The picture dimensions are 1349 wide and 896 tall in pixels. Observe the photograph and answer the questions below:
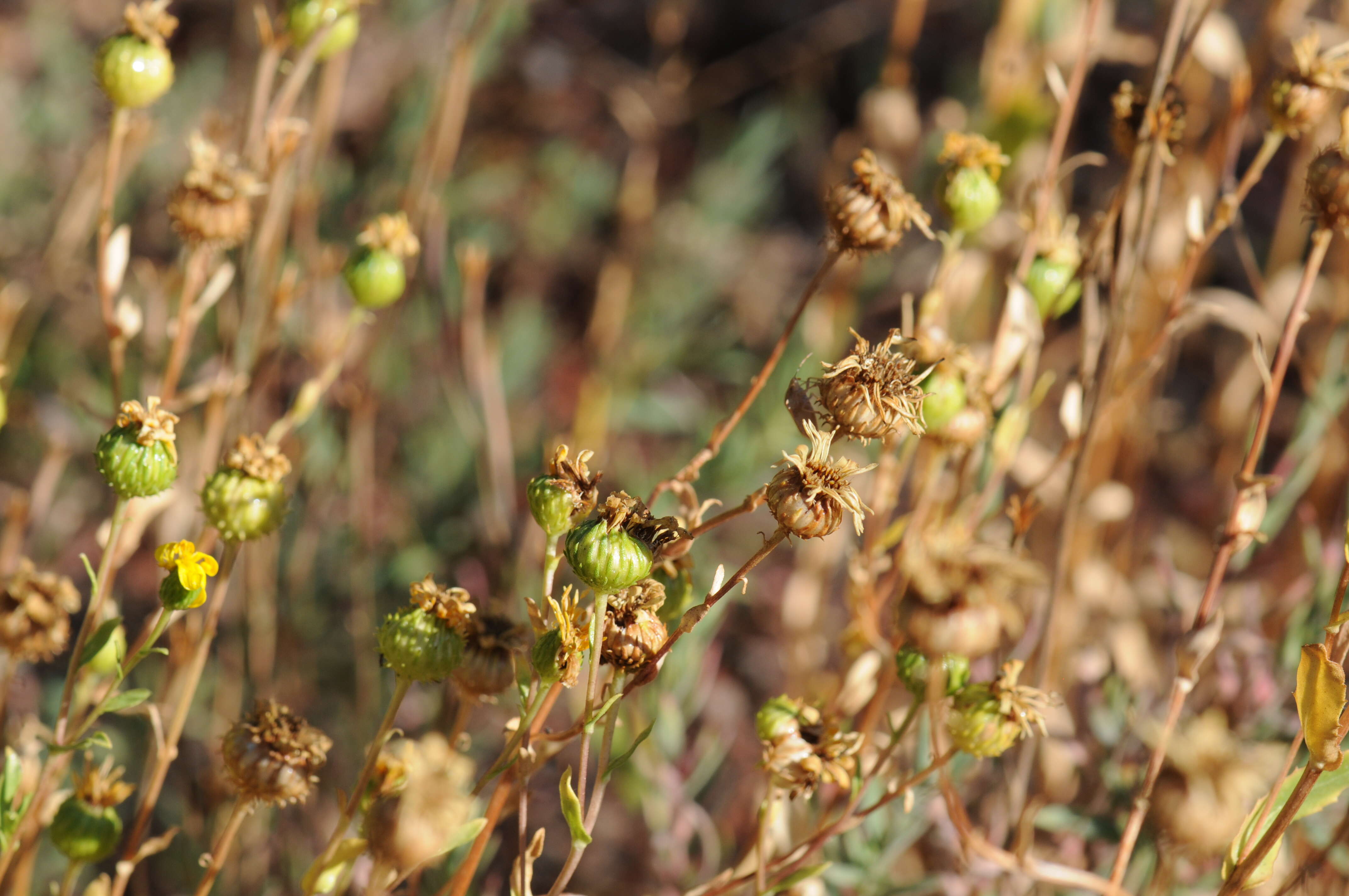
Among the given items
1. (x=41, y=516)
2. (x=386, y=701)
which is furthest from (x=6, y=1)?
(x=386, y=701)

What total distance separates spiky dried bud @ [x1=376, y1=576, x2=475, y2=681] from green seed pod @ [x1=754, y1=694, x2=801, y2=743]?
0.24 metres

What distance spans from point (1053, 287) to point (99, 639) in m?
0.89

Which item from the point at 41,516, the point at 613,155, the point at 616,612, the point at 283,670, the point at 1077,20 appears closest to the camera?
the point at 616,612

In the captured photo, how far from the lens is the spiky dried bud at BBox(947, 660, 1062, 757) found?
81cm

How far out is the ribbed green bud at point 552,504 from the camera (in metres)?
0.77

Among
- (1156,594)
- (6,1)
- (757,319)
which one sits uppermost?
(6,1)

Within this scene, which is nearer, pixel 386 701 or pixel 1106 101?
pixel 386 701

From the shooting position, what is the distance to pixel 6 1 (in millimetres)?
2709

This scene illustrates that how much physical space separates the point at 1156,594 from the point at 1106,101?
5.07 feet

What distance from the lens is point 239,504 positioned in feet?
2.84

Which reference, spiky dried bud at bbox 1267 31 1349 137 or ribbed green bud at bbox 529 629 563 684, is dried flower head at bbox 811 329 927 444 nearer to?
ribbed green bud at bbox 529 629 563 684

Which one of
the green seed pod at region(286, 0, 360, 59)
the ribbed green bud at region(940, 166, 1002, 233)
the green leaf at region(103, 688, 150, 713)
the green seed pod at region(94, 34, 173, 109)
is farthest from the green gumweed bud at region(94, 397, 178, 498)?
the ribbed green bud at region(940, 166, 1002, 233)

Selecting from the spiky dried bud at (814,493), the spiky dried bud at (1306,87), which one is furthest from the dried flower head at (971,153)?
the spiky dried bud at (814,493)

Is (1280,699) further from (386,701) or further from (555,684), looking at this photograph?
(386,701)
